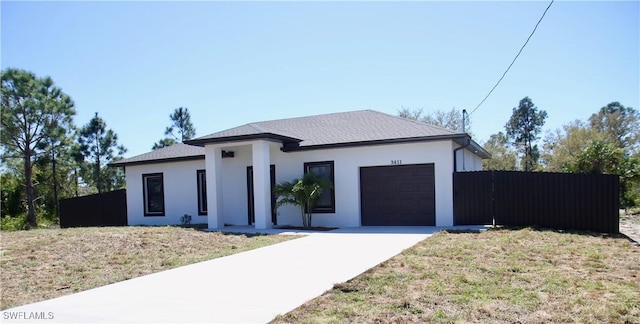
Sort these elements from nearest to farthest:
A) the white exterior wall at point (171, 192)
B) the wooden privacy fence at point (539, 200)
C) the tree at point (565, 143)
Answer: the wooden privacy fence at point (539, 200), the white exterior wall at point (171, 192), the tree at point (565, 143)

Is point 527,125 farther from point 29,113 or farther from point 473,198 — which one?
point 29,113

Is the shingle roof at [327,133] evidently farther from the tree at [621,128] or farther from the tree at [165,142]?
the tree at [621,128]

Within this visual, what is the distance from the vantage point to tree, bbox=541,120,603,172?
32031mm

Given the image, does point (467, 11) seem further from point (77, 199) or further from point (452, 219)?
point (77, 199)

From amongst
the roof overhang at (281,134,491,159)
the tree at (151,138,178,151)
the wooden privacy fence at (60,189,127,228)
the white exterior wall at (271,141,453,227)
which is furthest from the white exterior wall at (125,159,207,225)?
the tree at (151,138,178,151)

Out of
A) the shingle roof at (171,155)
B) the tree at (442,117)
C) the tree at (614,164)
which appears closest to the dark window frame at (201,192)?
the shingle roof at (171,155)

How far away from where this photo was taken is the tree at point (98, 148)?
27700 millimetres

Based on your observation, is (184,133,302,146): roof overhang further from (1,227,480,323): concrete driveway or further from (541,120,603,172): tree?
(541,120,603,172): tree

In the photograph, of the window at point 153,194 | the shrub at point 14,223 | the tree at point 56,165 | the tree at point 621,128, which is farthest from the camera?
the tree at point 621,128

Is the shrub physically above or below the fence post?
below

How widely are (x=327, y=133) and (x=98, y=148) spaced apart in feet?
68.4

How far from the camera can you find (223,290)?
5184 mm

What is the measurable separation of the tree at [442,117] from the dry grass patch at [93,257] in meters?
29.3

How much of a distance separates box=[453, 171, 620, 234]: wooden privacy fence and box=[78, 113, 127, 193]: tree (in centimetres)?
2414
